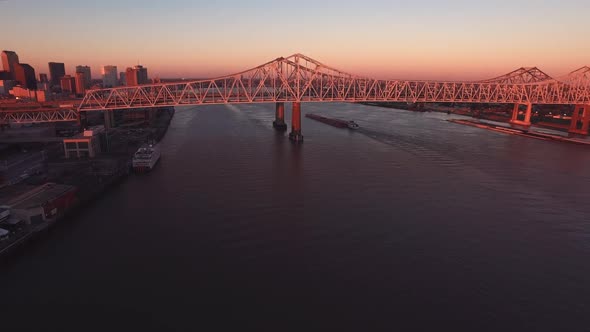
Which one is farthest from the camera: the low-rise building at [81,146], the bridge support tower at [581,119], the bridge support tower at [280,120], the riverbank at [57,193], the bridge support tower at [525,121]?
the bridge support tower at [525,121]

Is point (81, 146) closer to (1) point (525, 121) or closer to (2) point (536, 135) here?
(2) point (536, 135)

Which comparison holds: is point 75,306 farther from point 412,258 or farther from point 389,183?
point 389,183

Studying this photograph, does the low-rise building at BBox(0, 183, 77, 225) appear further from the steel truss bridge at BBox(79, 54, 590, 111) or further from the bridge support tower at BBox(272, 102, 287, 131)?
the bridge support tower at BBox(272, 102, 287, 131)

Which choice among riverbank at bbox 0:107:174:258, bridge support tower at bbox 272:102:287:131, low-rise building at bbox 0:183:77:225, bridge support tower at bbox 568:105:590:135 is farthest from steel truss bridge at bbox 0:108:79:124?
bridge support tower at bbox 568:105:590:135

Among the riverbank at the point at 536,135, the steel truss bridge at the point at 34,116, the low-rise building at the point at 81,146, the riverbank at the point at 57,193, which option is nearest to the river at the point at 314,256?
the riverbank at the point at 57,193

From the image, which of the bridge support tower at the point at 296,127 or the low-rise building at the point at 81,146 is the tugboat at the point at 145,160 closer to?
the low-rise building at the point at 81,146

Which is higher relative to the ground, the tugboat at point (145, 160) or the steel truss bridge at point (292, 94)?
the steel truss bridge at point (292, 94)

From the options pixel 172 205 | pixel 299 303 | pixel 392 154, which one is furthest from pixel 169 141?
pixel 299 303
